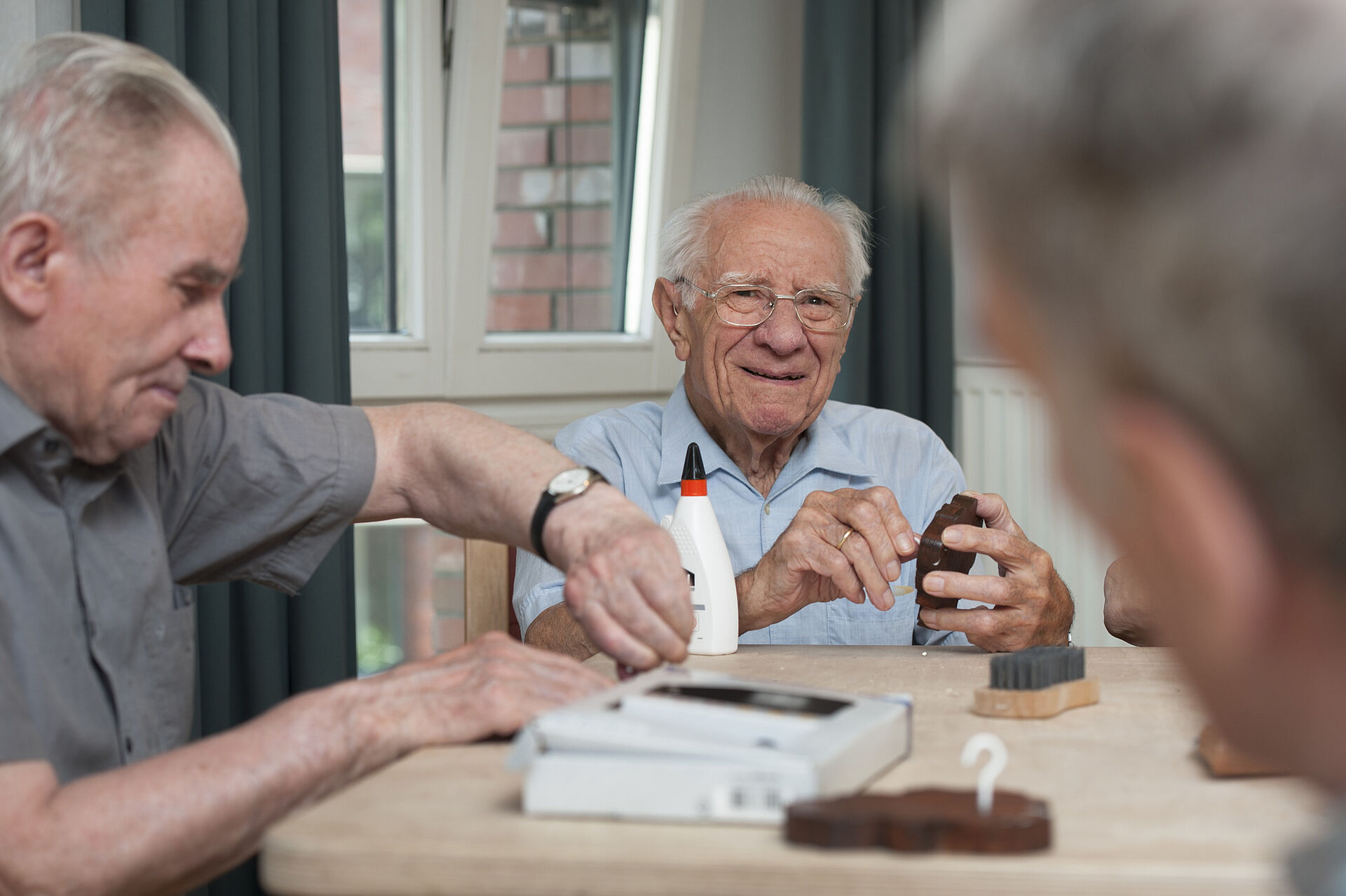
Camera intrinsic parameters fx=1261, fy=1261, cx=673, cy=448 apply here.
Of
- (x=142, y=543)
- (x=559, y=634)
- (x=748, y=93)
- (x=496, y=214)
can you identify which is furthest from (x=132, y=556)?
(x=748, y=93)

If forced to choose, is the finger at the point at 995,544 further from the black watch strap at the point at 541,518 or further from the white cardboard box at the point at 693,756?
the white cardboard box at the point at 693,756

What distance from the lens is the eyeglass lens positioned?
2.04 metres

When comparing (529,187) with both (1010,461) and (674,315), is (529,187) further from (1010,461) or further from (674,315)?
Result: (1010,461)

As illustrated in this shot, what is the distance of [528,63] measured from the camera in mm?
3014

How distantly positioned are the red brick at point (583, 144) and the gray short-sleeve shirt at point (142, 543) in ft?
5.88

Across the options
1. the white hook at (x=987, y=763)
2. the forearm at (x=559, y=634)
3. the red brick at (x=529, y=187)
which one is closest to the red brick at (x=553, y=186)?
the red brick at (x=529, y=187)

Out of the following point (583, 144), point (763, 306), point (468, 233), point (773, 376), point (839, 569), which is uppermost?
point (583, 144)

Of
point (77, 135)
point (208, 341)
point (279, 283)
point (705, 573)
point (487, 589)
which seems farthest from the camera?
point (279, 283)

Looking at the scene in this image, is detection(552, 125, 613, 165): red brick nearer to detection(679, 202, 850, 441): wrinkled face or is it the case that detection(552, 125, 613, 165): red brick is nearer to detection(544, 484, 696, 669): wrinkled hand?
detection(679, 202, 850, 441): wrinkled face

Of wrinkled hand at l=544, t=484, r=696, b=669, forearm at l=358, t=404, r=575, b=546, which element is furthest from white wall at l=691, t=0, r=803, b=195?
wrinkled hand at l=544, t=484, r=696, b=669

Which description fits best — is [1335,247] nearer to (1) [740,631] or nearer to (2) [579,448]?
(1) [740,631]

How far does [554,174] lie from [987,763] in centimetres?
240

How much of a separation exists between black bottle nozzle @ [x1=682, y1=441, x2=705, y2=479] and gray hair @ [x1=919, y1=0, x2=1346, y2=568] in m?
1.09

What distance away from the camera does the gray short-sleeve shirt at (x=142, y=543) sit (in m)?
1.08
